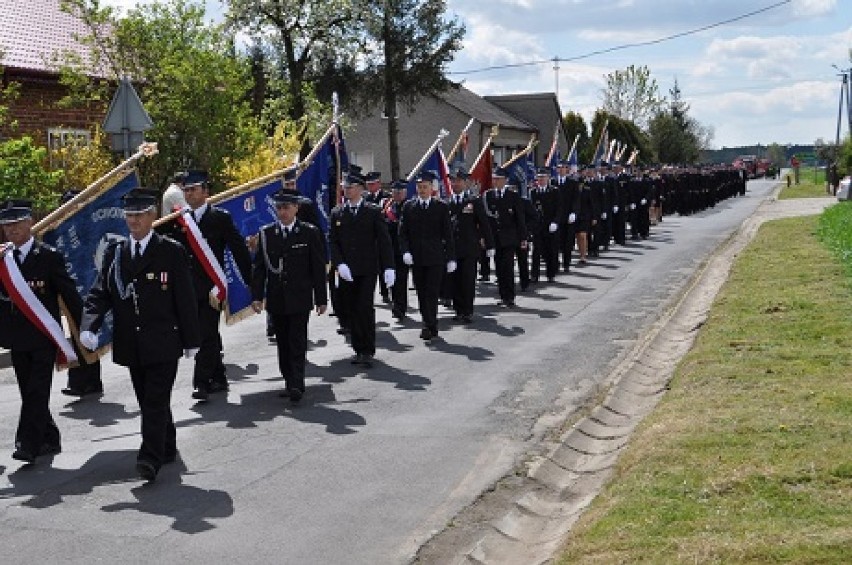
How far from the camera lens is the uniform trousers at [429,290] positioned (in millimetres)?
13914

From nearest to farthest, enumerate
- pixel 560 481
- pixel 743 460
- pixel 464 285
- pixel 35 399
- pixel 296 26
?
pixel 743 460
pixel 560 481
pixel 35 399
pixel 464 285
pixel 296 26

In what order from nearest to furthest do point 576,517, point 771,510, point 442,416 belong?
point 771,510 → point 576,517 → point 442,416

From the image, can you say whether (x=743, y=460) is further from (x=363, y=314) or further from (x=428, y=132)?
(x=428, y=132)

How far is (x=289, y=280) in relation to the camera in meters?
10.4

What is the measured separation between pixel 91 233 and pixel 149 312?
10.2 ft

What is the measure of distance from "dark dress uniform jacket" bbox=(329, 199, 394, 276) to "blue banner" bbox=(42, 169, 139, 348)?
225 cm

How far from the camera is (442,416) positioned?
9625 mm

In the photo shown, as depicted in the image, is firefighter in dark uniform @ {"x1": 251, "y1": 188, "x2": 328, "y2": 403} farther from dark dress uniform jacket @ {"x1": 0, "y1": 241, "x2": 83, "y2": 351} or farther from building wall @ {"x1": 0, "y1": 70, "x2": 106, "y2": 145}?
building wall @ {"x1": 0, "y1": 70, "x2": 106, "y2": 145}

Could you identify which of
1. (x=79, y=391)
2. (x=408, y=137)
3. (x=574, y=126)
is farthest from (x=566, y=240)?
(x=574, y=126)

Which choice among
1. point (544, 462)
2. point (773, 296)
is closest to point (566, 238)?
point (773, 296)

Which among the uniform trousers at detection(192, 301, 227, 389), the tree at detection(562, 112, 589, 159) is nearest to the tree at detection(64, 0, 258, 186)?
the uniform trousers at detection(192, 301, 227, 389)

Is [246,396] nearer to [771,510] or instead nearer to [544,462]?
[544,462]

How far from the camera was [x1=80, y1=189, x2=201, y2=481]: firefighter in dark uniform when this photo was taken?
795cm

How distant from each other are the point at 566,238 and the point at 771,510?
16324 mm
